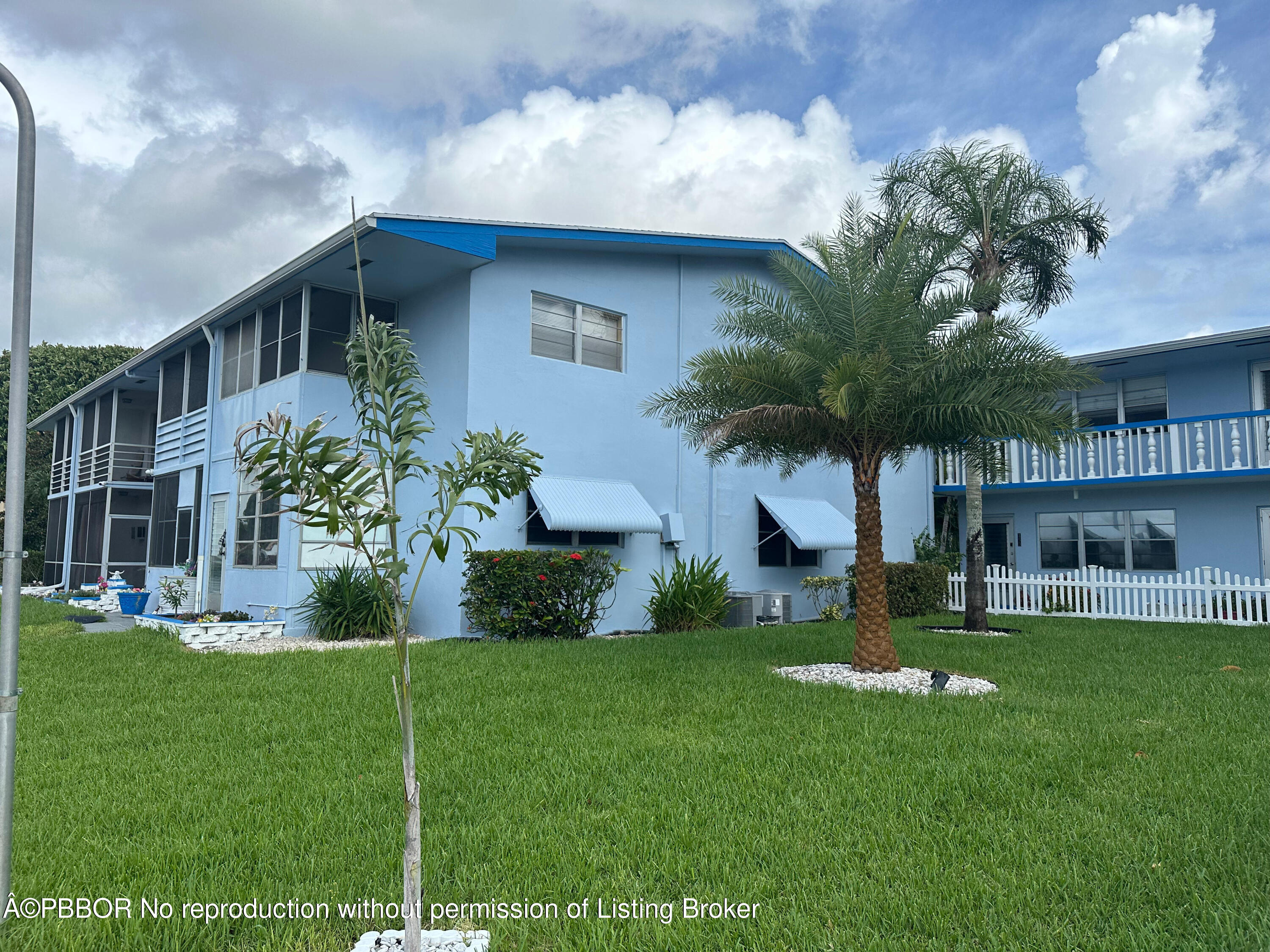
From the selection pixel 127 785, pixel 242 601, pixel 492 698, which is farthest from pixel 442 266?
pixel 127 785

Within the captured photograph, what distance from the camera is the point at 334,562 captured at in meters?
13.7

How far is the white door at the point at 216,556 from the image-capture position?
15.1 m

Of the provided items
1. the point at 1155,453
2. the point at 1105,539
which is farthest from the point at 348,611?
the point at 1105,539

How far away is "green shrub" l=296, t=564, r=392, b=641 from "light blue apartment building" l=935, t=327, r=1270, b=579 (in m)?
11.6

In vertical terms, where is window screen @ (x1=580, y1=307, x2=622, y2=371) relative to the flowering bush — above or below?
above

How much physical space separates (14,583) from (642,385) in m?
12.0

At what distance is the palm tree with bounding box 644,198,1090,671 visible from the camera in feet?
→ 30.3

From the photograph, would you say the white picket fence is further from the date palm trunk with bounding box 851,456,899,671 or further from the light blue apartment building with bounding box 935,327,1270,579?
the date palm trunk with bounding box 851,456,899,671

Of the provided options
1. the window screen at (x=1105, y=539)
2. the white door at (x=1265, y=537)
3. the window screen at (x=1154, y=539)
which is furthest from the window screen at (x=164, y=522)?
the white door at (x=1265, y=537)

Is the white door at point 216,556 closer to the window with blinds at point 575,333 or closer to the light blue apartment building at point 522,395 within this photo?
the light blue apartment building at point 522,395

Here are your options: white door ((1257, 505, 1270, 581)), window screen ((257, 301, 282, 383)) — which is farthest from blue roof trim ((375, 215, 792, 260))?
white door ((1257, 505, 1270, 581))

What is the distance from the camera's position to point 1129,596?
1627 cm

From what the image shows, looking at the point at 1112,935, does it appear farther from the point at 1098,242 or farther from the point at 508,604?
the point at 1098,242

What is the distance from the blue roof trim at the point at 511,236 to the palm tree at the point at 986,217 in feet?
8.96
